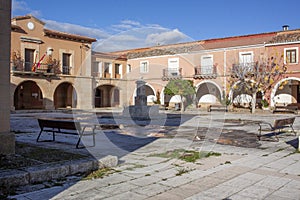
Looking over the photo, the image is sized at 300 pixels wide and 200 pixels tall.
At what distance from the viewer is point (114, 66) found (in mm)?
30875

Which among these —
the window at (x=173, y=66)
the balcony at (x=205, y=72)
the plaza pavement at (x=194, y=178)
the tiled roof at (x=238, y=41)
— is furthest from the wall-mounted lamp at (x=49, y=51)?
the plaza pavement at (x=194, y=178)

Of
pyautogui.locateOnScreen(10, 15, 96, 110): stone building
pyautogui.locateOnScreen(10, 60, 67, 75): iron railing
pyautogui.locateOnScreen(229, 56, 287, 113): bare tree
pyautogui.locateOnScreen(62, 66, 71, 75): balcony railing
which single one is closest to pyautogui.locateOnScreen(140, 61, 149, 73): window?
pyautogui.locateOnScreen(10, 15, 96, 110): stone building

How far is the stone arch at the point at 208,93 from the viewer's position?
27966 millimetres

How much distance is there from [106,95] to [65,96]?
4665 millimetres

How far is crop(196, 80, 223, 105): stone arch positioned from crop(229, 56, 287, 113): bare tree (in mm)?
3258

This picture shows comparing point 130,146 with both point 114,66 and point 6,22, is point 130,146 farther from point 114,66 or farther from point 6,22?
point 114,66

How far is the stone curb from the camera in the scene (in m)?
3.86

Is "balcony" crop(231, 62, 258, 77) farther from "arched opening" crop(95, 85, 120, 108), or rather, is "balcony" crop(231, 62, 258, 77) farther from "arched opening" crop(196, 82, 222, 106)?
"arched opening" crop(95, 85, 120, 108)

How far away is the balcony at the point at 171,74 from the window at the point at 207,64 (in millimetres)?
2342

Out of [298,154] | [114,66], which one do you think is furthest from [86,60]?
[298,154]

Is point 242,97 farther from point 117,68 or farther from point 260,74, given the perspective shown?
point 117,68

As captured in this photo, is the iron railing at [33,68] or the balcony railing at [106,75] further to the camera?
the balcony railing at [106,75]

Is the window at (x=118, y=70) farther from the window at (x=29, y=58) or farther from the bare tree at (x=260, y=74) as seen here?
the bare tree at (x=260, y=74)

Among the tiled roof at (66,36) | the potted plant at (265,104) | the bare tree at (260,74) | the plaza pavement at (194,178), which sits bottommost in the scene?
the plaza pavement at (194,178)
